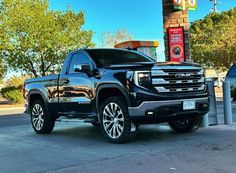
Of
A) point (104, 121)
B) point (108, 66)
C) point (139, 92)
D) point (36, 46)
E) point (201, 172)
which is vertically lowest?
point (201, 172)

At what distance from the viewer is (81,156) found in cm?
711

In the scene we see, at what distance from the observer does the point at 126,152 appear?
7246 mm

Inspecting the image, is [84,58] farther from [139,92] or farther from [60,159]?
[60,159]

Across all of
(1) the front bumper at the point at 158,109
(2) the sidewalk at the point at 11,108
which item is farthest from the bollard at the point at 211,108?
(2) the sidewalk at the point at 11,108

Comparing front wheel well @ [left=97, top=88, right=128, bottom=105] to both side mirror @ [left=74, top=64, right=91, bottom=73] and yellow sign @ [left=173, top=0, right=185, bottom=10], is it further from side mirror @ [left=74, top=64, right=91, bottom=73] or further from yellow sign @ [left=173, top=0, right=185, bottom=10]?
yellow sign @ [left=173, top=0, right=185, bottom=10]

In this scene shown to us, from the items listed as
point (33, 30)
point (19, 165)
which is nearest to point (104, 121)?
point (19, 165)

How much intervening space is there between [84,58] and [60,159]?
292 centimetres

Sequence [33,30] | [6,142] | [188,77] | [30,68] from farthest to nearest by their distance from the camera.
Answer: [30,68]
[33,30]
[6,142]
[188,77]

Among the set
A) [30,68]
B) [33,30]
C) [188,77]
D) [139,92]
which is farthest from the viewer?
[30,68]

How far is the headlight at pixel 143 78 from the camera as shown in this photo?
7688mm

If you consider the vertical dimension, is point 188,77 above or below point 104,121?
above

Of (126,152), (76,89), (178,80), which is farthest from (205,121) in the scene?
(126,152)

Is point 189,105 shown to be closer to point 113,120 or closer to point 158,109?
point 158,109

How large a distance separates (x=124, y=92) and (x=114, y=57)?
1.66m
